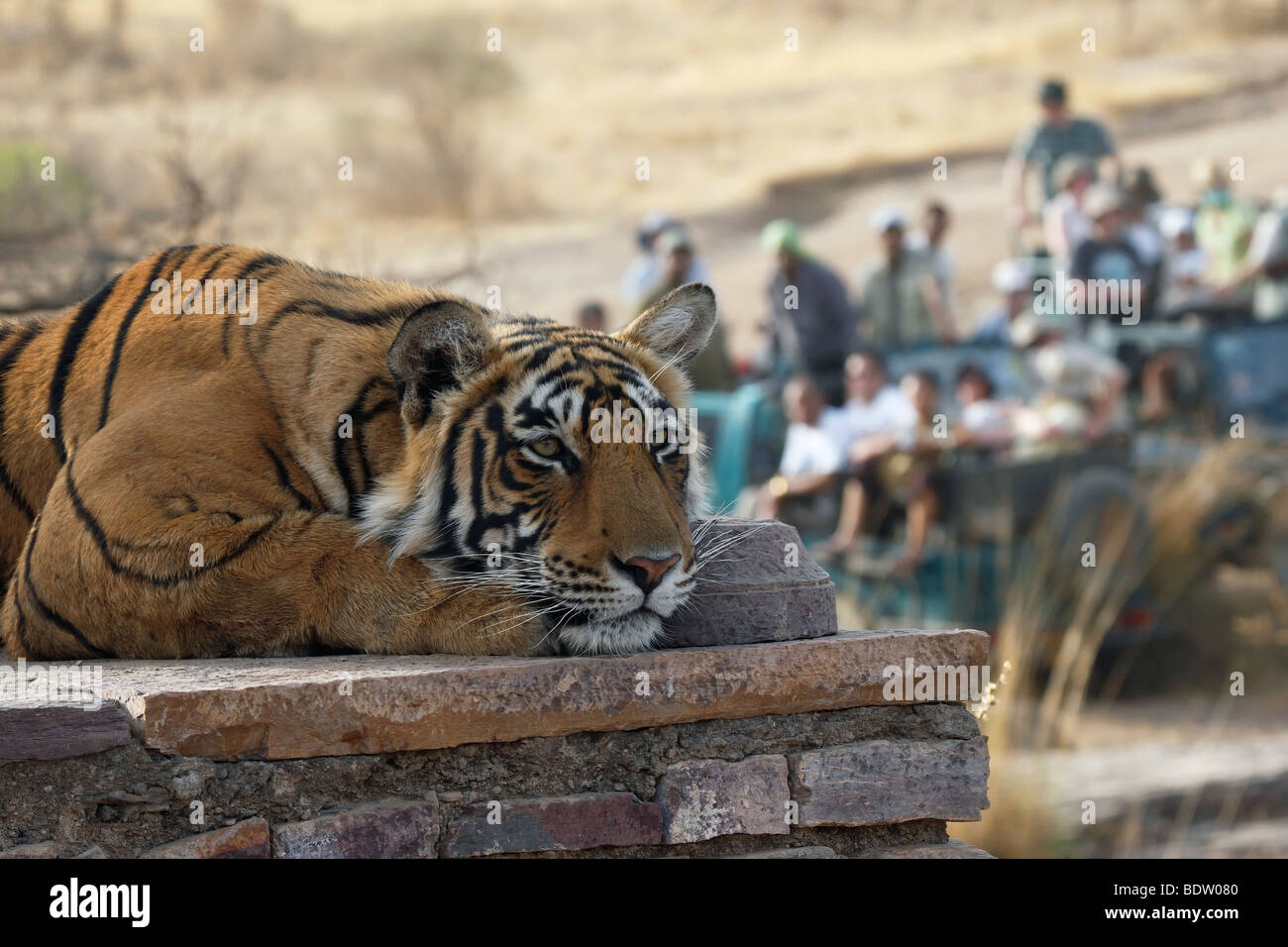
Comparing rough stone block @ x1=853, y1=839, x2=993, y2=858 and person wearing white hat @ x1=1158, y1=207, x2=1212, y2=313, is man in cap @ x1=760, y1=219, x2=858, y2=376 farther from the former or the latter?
rough stone block @ x1=853, y1=839, x2=993, y2=858

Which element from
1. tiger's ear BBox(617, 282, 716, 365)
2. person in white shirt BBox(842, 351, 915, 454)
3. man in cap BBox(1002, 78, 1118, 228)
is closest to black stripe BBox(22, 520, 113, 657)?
tiger's ear BBox(617, 282, 716, 365)

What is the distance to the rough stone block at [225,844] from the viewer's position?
2850 millimetres

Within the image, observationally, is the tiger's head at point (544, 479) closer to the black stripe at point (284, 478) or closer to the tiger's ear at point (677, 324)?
the black stripe at point (284, 478)

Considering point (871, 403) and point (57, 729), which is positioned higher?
point (871, 403)

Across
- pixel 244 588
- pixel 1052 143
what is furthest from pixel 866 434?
pixel 244 588

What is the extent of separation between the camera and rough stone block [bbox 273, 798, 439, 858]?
114 inches

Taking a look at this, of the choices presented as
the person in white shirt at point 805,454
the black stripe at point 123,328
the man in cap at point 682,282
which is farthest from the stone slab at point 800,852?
the man in cap at point 682,282

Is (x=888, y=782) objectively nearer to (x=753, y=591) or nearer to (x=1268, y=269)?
(x=753, y=591)

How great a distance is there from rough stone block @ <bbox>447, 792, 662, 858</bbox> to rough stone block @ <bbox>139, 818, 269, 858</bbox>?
0.37 metres

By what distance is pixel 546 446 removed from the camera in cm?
332

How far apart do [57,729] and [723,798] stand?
1330 mm

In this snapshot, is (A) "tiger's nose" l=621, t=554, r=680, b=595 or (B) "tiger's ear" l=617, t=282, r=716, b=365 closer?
(A) "tiger's nose" l=621, t=554, r=680, b=595

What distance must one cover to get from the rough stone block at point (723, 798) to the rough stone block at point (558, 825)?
0.04 meters
